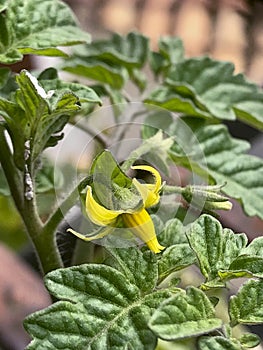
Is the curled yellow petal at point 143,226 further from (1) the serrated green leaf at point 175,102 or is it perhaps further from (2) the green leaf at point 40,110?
(1) the serrated green leaf at point 175,102

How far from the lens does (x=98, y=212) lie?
46 cm

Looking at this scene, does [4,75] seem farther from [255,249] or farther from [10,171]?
[255,249]

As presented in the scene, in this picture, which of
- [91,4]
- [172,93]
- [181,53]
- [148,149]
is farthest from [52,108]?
[91,4]

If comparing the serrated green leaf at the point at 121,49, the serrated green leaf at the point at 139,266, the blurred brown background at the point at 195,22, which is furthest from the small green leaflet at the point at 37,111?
the blurred brown background at the point at 195,22

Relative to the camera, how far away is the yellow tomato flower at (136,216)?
46 centimetres

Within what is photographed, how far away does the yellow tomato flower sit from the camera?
1.52 feet

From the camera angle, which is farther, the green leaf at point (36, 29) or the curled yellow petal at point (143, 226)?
the green leaf at point (36, 29)

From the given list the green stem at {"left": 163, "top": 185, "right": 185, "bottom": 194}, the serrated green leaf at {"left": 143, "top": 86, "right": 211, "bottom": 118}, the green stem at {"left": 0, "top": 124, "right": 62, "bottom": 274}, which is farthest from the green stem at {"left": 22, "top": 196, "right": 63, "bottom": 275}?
the serrated green leaf at {"left": 143, "top": 86, "right": 211, "bottom": 118}

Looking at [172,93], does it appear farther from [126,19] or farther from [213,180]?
[126,19]

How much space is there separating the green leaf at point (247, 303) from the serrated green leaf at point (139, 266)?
5 cm

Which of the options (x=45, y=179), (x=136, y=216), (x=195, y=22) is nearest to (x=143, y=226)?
(x=136, y=216)

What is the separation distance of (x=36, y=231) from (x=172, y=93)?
0.25 meters

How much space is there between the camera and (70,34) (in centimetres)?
63

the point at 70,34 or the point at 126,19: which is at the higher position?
the point at 70,34
